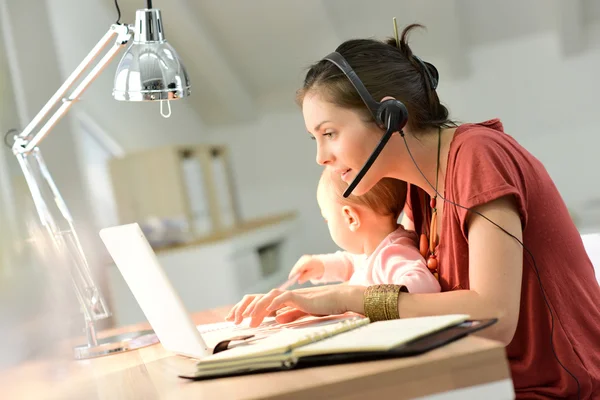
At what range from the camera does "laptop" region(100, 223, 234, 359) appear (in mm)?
1040

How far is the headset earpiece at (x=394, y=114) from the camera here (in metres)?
1.17

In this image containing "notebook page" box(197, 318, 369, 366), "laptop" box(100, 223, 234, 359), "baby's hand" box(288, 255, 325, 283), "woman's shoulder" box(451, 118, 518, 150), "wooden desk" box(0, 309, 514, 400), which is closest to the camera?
"wooden desk" box(0, 309, 514, 400)

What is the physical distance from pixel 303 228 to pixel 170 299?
10.0ft

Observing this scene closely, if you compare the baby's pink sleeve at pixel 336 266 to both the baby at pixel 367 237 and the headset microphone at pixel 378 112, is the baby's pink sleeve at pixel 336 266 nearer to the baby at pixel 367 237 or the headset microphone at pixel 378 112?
the baby at pixel 367 237

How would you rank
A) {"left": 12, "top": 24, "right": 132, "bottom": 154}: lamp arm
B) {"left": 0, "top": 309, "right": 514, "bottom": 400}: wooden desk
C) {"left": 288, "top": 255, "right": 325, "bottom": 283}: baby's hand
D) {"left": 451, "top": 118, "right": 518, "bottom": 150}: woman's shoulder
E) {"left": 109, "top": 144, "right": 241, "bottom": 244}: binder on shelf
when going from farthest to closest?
{"left": 109, "top": 144, "right": 241, "bottom": 244}: binder on shelf < {"left": 288, "top": 255, "right": 325, "bottom": 283}: baby's hand < {"left": 12, "top": 24, "right": 132, "bottom": 154}: lamp arm < {"left": 451, "top": 118, "right": 518, "bottom": 150}: woman's shoulder < {"left": 0, "top": 309, "right": 514, "bottom": 400}: wooden desk

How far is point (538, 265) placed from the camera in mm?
1159

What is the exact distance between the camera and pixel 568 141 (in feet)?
12.3

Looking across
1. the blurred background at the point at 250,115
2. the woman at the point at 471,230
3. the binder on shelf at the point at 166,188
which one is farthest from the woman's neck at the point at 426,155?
the binder on shelf at the point at 166,188

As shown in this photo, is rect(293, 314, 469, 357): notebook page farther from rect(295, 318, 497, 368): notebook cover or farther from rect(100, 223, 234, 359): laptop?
rect(100, 223, 234, 359): laptop

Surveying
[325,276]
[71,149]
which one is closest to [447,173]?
[325,276]

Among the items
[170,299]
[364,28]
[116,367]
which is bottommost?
[116,367]

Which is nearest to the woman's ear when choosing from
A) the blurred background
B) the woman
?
the woman

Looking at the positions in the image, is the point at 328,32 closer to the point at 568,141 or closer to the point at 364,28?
the point at 364,28

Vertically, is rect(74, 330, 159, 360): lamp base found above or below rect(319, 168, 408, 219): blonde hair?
below
